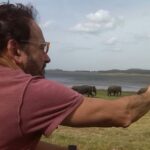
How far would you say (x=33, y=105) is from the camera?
110 inches

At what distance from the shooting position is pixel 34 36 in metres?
3.14

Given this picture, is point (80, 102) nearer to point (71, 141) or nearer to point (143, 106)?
point (143, 106)

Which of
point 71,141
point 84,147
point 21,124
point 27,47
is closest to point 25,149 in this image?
point 21,124

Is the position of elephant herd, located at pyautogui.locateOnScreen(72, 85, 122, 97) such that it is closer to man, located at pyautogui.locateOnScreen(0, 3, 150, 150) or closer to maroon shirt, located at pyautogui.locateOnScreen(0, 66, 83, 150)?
man, located at pyautogui.locateOnScreen(0, 3, 150, 150)

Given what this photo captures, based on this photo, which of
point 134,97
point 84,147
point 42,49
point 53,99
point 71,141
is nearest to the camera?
point 53,99

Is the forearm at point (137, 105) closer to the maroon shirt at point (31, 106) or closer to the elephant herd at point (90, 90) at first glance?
the maroon shirt at point (31, 106)

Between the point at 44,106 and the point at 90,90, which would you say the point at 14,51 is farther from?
the point at 90,90

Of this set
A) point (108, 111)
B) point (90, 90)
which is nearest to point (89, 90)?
point (90, 90)

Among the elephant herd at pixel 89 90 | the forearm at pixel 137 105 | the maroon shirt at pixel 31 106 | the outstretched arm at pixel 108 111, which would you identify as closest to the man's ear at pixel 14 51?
the maroon shirt at pixel 31 106

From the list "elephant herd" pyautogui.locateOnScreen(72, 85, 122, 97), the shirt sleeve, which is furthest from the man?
"elephant herd" pyautogui.locateOnScreen(72, 85, 122, 97)

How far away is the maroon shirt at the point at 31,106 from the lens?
280 centimetres

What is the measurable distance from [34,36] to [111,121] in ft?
2.19

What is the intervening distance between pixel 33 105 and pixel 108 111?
397mm

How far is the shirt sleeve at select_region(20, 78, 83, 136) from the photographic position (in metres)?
2.80
